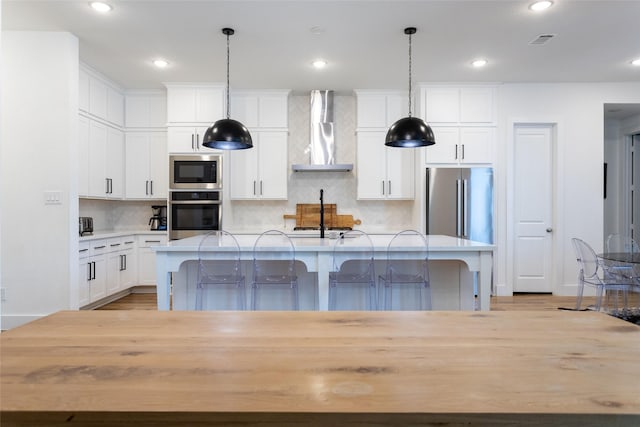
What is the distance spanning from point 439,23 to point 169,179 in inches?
144

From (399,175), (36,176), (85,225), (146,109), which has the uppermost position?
(146,109)

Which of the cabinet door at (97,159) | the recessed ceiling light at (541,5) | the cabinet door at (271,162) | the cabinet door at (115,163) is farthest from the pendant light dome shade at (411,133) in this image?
the cabinet door at (115,163)

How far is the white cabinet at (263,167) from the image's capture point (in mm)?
5125

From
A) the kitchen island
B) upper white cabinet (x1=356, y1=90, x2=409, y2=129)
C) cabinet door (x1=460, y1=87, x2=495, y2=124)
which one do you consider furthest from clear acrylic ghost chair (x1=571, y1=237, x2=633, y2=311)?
upper white cabinet (x1=356, y1=90, x2=409, y2=129)

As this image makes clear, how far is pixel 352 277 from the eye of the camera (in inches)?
115

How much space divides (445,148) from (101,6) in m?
3.99

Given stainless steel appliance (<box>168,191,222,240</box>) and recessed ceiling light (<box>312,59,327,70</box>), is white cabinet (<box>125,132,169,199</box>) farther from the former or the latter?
recessed ceiling light (<box>312,59,327,70</box>)

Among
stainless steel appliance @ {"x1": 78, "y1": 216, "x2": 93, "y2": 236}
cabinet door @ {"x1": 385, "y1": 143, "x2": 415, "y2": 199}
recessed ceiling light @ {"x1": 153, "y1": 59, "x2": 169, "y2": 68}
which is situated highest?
recessed ceiling light @ {"x1": 153, "y1": 59, "x2": 169, "y2": 68}

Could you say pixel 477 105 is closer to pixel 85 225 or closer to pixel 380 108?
pixel 380 108

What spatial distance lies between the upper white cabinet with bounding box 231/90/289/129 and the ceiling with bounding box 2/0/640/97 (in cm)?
26

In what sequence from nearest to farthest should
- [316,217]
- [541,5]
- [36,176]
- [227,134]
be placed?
1. [541,5]
2. [227,134]
3. [36,176]
4. [316,217]

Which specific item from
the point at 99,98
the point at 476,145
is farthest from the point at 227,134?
the point at 476,145

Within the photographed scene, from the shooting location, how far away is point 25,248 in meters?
3.55

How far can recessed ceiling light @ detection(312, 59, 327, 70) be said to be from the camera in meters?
4.23
